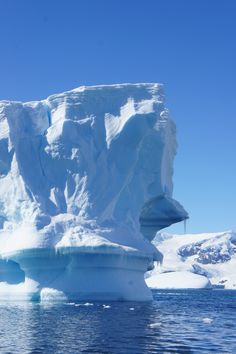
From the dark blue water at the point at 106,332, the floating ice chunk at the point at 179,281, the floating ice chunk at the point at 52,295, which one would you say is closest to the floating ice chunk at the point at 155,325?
the dark blue water at the point at 106,332

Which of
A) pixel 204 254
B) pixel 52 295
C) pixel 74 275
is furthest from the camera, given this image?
pixel 204 254

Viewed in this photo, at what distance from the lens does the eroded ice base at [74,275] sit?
29516 mm

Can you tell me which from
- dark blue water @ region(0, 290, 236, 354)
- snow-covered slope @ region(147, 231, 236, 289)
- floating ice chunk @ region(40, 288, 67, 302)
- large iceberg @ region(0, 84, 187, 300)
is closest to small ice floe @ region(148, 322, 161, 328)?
dark blue water @ region(0, 290, 236, 354)

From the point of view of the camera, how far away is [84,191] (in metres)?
32.6

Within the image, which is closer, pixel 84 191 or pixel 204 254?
pixel 84 191

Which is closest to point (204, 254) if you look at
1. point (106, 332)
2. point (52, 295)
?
point (52, 295)

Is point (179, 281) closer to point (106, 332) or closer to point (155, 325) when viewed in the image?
point (155, 325)

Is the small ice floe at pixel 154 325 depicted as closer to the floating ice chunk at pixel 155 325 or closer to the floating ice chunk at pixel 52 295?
the floating ice chunk at pixel 155 325

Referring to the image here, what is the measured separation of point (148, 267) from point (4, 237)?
27.3 ft

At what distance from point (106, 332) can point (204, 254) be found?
12144 cm

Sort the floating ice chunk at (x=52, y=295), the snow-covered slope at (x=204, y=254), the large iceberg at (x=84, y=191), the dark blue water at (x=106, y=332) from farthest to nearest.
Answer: the snow-covered slope at (x=204, y=254)
the large iceberg at (x=84, y=191)
the floating ice chunk at (x=52, y=295)
the dark blue water at (x=106, y=332)

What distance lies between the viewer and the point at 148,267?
1323 inches

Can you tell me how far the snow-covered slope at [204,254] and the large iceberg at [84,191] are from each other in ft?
271

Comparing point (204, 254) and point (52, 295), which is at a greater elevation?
point (204, 254)
